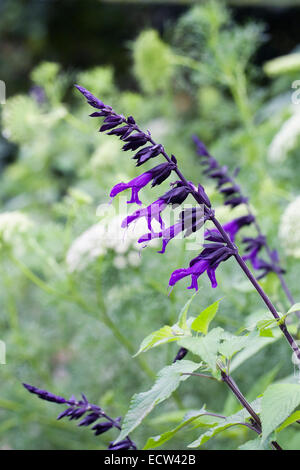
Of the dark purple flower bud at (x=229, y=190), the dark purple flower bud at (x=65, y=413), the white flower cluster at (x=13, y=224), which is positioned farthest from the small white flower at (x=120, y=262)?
the dark purple flower bud at (x=65, y=413)

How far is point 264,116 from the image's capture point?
8.82 feet

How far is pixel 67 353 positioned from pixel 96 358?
0.56m

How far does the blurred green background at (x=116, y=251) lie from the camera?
111 centimetres

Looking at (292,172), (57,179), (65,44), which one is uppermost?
(65,44)

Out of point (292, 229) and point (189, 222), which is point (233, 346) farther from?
point (292, 229)

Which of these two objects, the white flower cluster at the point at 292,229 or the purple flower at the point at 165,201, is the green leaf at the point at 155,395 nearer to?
the purple flower at the point at 165,201

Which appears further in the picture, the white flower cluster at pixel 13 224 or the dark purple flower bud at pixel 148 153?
the white flower cluster at pixel 13 224

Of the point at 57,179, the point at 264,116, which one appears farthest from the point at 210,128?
the point at 57,179

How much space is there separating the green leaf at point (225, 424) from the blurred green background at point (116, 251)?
219 mm

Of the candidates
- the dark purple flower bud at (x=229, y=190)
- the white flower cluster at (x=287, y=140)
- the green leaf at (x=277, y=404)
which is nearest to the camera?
the green leaf at (x=277, y=404)

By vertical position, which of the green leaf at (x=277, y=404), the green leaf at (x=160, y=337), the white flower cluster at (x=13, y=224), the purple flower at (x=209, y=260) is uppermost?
the white flower cluster at (x=13, y=224)

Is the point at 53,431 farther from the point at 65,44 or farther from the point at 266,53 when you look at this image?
the point at 65,44

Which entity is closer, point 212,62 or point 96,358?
point 96,358

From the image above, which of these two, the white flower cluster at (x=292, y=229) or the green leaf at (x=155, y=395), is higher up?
the white flower cluster at (x=292, y=229)
